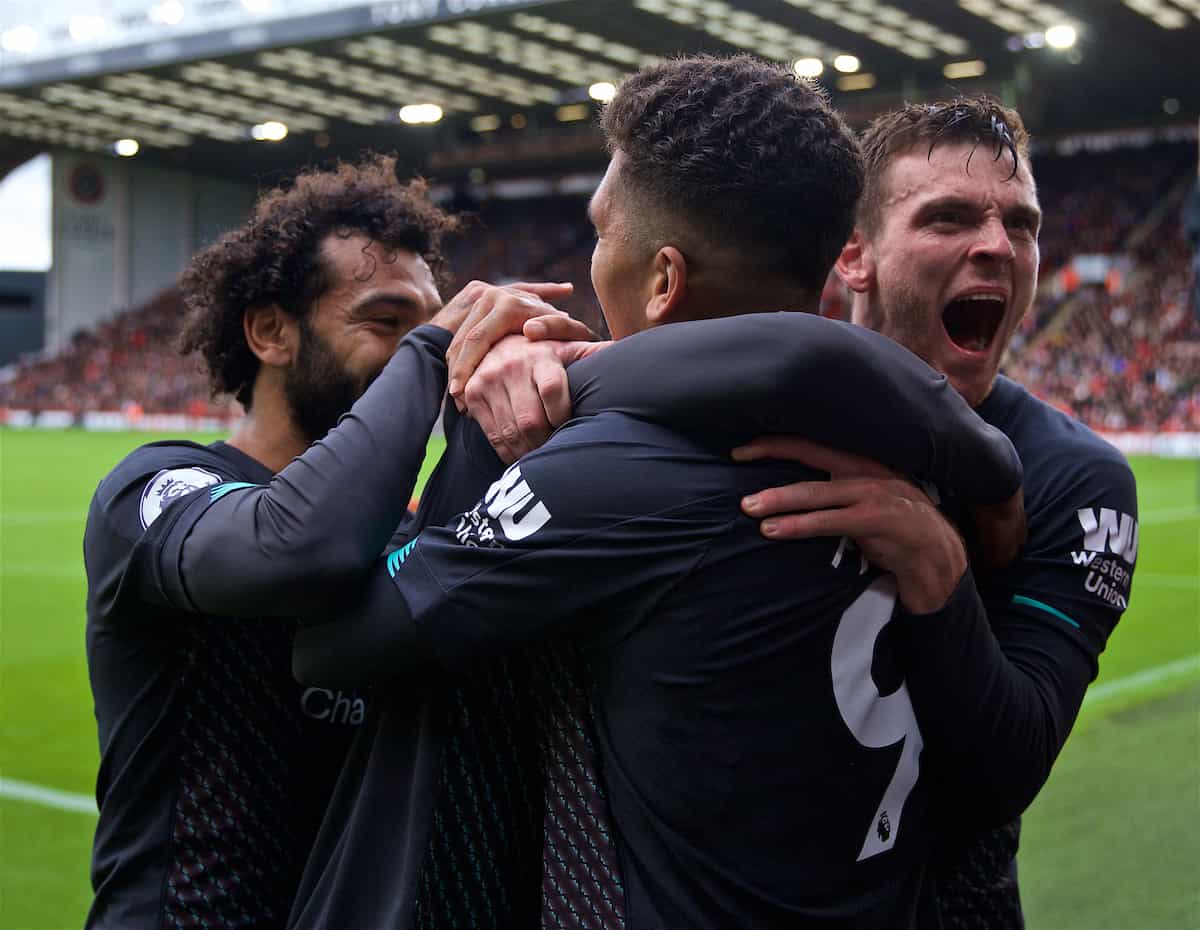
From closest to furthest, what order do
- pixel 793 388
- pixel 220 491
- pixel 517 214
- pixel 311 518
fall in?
pixel 793 388, pixel 311 518, pixel 220 491, pixel 517 214

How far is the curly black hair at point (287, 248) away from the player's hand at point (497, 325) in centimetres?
81

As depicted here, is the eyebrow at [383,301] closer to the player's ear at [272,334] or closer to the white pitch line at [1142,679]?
the player's ear at [272,334]

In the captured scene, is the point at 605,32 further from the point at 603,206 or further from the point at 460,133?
the point at 603,206

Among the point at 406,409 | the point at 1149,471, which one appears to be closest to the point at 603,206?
the point at 406,409

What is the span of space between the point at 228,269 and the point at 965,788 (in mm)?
1880

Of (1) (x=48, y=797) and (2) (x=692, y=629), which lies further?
(1) (x=48, y=797)

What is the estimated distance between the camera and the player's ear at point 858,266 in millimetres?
2502

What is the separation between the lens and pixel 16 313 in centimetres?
5444

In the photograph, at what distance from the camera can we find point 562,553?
150 centimetres

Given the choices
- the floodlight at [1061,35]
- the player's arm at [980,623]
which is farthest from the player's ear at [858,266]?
the floodlight at [1061,35]

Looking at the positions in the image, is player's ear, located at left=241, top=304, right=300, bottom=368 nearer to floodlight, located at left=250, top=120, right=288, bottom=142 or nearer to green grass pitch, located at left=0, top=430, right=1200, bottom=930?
green grass pitch, located at left=0, top=430, right=1200, bottom=930

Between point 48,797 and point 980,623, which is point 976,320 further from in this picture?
point 48,797

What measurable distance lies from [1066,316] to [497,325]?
115ft

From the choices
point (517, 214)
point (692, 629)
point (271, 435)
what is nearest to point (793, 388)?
point (692, 629)
